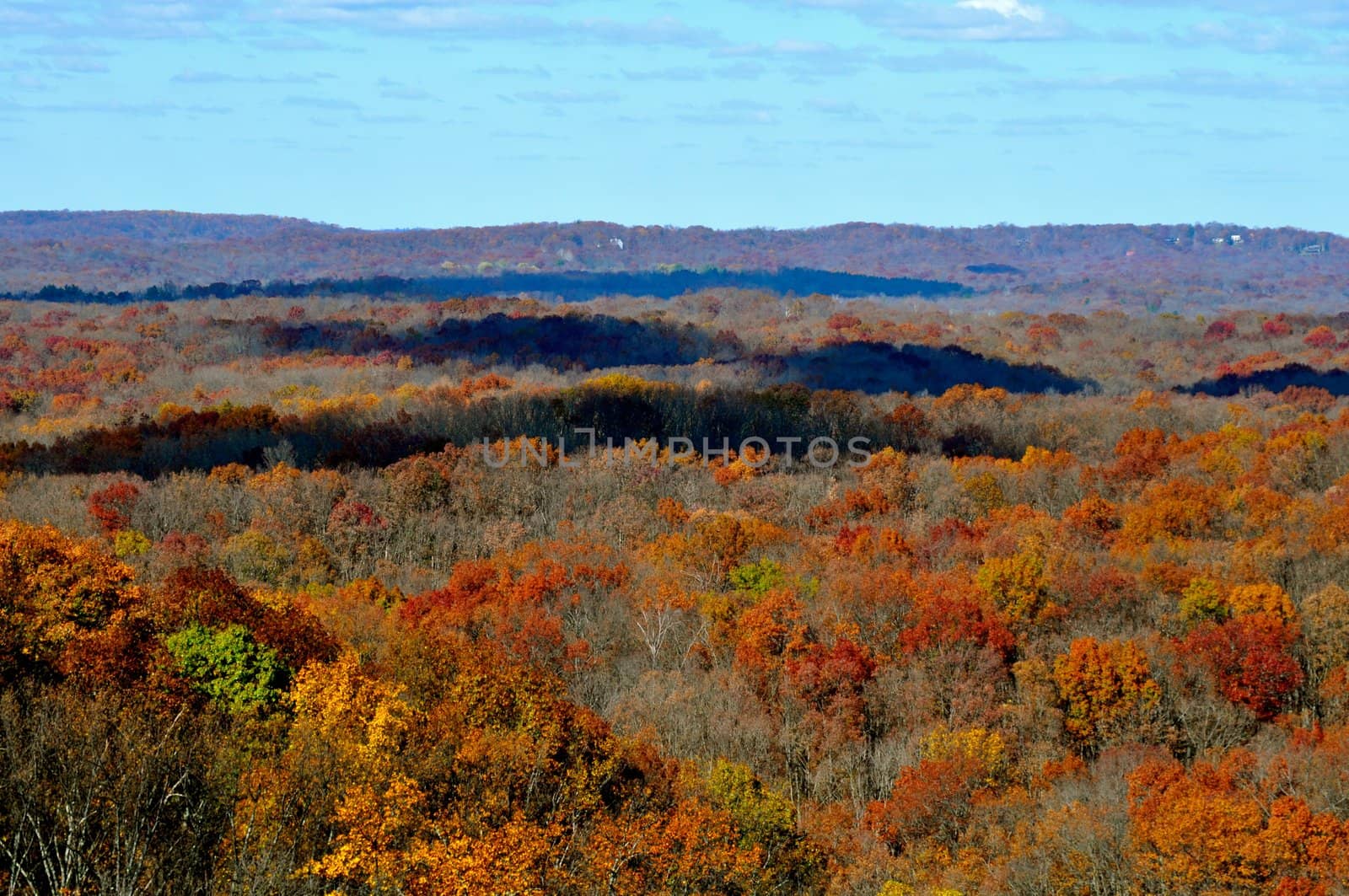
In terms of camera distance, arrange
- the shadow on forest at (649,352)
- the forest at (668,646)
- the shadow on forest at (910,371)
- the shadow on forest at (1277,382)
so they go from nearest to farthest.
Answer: the forest at (668,646) < the shadow on forest at (1277,382) < the shadow on forest at (910,371) < the shadow on forest at (649,352)

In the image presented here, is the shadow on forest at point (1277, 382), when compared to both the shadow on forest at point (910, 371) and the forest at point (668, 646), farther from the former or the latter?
the forest at point (668, 646)

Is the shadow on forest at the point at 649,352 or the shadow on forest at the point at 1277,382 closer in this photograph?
the shadow on forest at the point at 1277,382

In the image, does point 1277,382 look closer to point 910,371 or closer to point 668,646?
point 910,371

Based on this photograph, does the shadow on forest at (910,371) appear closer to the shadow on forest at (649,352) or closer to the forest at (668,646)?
the shadow on forest at (649,352)

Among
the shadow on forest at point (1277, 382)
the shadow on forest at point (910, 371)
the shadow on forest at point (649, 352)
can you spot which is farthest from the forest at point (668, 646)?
the shadow on forest at point (649, 352)

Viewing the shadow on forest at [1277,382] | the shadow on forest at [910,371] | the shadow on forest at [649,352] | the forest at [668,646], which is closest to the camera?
the forest at [668,646]

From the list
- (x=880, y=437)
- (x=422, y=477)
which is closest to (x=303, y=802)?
(x=422, y=477)
